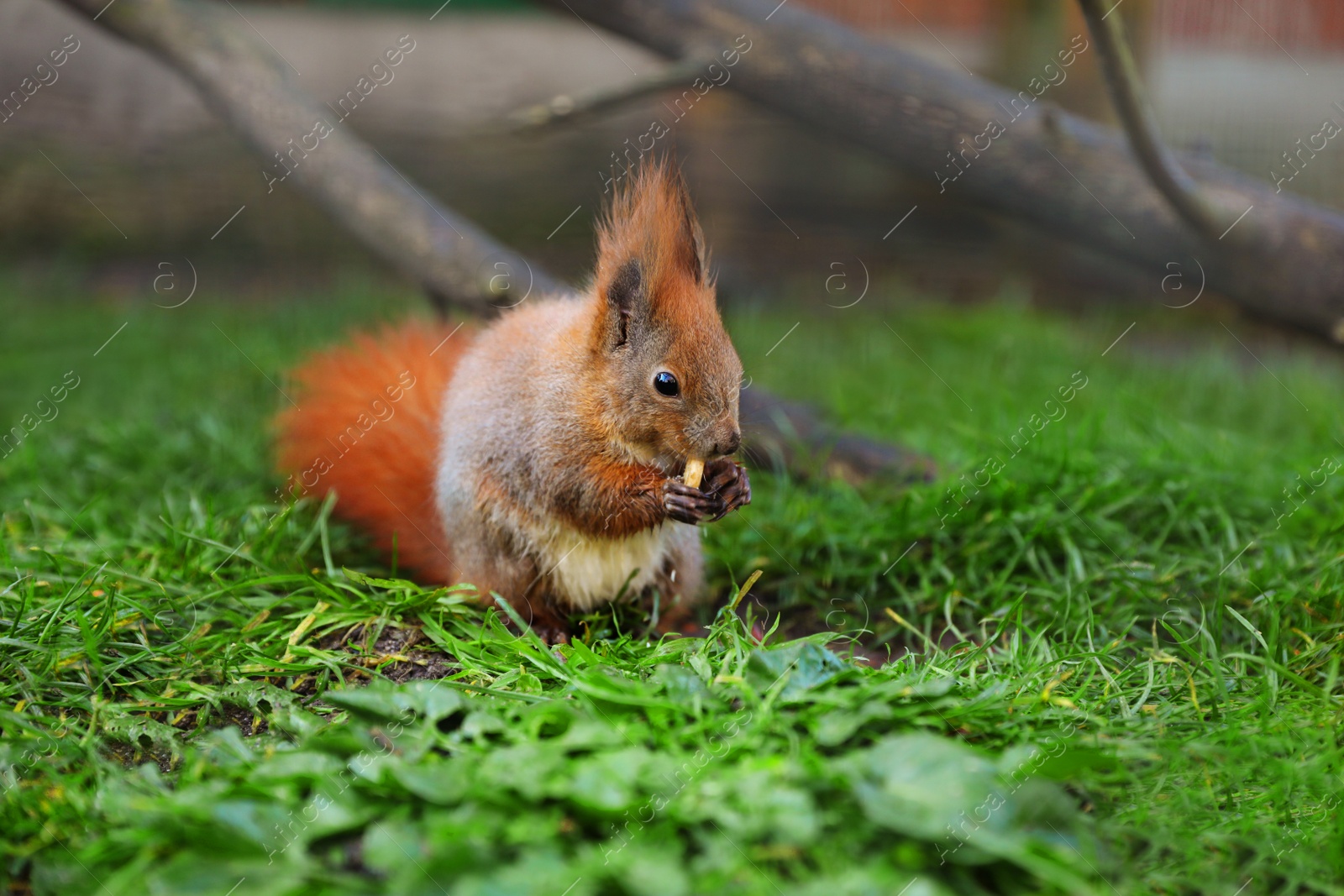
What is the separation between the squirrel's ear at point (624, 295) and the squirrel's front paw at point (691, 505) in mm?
416

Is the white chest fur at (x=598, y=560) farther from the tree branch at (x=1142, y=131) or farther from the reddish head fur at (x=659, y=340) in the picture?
the tree branch at (x=1142, y=131)

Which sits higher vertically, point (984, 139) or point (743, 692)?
point (984, 139)

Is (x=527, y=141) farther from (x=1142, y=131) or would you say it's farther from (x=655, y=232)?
(x=655, y=232)

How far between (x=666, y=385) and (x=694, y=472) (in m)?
0.23

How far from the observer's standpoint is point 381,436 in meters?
3.11

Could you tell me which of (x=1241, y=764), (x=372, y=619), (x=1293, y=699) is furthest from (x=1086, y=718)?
(x=372, y=619)

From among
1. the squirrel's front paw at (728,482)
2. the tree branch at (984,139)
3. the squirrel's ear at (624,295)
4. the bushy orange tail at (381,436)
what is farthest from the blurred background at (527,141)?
the squirrel's front paw at (728,482)

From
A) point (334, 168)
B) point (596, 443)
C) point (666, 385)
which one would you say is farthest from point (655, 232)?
point (334, 168)

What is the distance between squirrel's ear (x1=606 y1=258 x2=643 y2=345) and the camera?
2.45 metres

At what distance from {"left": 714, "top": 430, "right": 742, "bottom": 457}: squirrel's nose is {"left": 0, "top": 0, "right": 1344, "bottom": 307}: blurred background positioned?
4.06 m

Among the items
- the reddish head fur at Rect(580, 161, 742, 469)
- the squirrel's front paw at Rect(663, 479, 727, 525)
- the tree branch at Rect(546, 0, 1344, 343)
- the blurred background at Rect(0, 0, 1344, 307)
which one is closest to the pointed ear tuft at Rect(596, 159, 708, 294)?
the reddish head fur at Rect(580, 161, 742, 469)

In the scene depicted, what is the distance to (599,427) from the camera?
8.21 ft

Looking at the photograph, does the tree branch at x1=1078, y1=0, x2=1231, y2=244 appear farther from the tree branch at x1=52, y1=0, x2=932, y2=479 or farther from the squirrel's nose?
the squirrel's nose

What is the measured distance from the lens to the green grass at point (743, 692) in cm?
155
